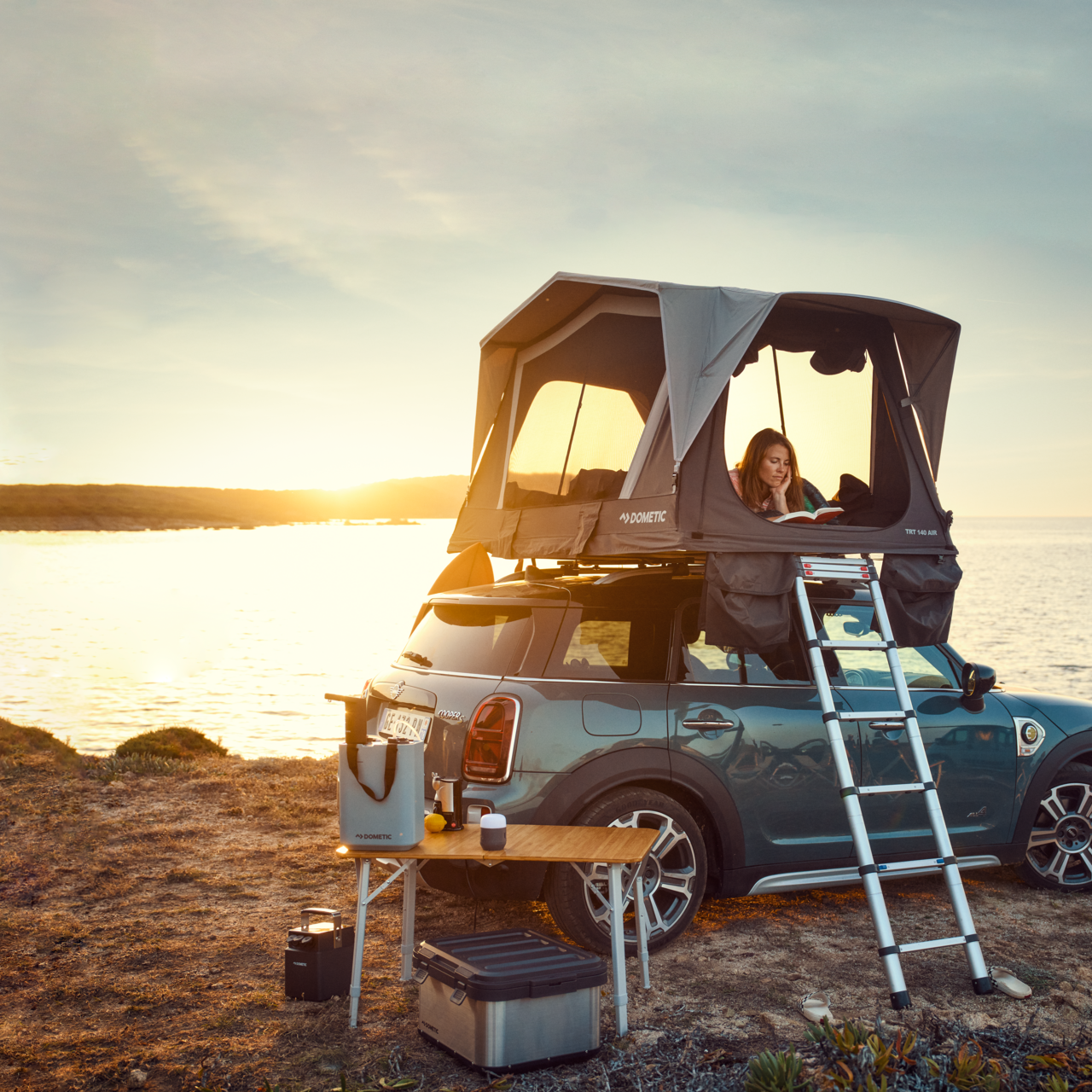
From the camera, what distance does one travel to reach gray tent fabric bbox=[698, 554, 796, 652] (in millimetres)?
4547

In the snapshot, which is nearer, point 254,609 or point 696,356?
point 696,356

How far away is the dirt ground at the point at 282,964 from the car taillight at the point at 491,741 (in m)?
0.96

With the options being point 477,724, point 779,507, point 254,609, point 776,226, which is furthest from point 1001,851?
point 254,609

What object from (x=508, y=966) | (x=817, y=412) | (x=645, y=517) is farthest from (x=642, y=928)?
(x=817, y=412)

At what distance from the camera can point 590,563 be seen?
586cm

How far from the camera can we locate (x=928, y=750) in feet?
17.6

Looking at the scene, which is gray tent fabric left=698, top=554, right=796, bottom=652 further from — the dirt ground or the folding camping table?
the dirt ground

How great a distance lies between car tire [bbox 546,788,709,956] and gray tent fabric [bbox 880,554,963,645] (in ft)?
4.78

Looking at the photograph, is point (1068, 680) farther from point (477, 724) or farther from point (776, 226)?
point (477, 724)

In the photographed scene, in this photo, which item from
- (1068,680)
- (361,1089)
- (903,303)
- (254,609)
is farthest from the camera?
(254,609)

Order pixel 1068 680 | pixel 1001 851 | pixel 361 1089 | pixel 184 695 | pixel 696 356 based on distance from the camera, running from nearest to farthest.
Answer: pixel 361 1089, pixel 696 356, pixel 1001 851, pixel 184 695, pixel 1068 680

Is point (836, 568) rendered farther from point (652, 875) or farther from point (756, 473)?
point (652, 875)

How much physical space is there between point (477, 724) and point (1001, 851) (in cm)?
313

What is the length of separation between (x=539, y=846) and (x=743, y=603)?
1.43m
